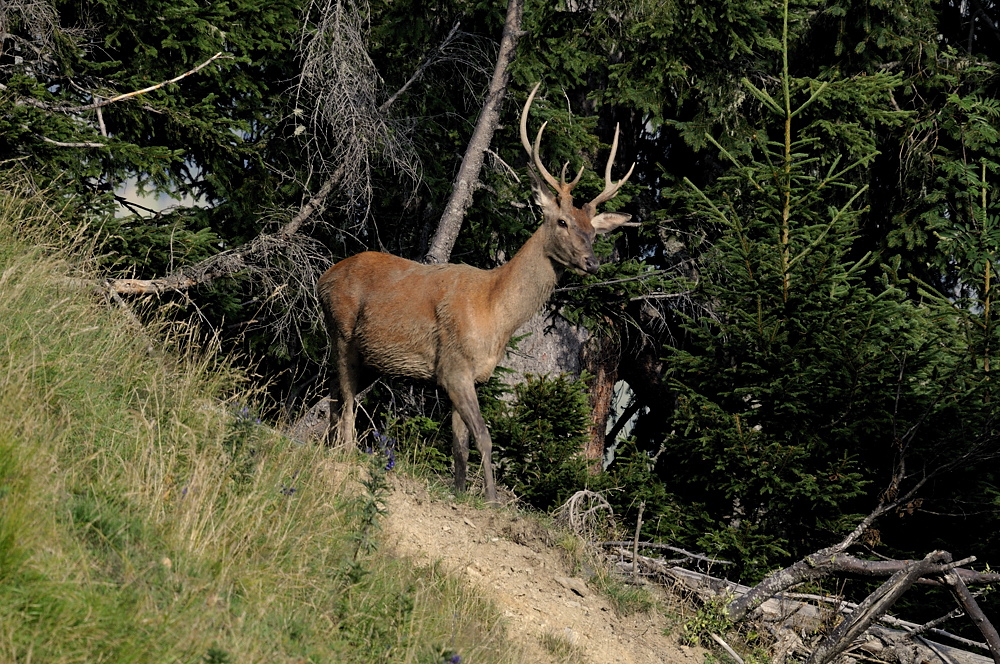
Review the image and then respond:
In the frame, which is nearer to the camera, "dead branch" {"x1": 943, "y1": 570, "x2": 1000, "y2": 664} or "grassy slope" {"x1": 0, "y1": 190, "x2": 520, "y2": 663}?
"grassy slope" {"x1": 0, "y1": 190, "x2": 520, "y2": 663}

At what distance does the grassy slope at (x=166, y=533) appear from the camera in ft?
12.9

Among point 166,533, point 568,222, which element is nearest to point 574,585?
point 568,222

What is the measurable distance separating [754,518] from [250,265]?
5589 millimetres

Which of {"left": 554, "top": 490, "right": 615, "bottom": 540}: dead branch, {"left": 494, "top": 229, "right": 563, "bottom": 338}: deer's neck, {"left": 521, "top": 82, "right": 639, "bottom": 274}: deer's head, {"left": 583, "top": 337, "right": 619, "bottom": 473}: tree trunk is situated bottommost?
{"left": 583, "top": 337, "right": 619, "bottom": 473}: tree trunk

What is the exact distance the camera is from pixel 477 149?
1095 cm

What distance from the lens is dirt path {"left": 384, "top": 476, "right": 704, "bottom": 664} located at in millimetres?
6617

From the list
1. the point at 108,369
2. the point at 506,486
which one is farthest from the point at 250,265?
the point at 108,369

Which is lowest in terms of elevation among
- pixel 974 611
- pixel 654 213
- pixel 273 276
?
pixel 273 276

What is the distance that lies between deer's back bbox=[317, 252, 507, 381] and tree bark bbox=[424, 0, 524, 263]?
48.4 inches

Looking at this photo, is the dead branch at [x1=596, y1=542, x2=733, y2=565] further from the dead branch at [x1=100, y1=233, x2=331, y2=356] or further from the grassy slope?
the dead branch at [x1=100, y1=233, x2=331, y2=356]

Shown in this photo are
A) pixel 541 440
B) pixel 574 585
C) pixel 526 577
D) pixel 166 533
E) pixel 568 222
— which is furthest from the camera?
pixel 541 440

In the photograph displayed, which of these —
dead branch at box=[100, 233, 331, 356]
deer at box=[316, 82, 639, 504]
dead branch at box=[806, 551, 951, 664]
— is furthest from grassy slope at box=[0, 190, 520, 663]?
dead branch at box=[100, 233, 331, 356]

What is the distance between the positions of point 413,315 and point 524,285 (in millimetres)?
1035

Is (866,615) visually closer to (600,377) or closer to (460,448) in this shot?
(460,448)
